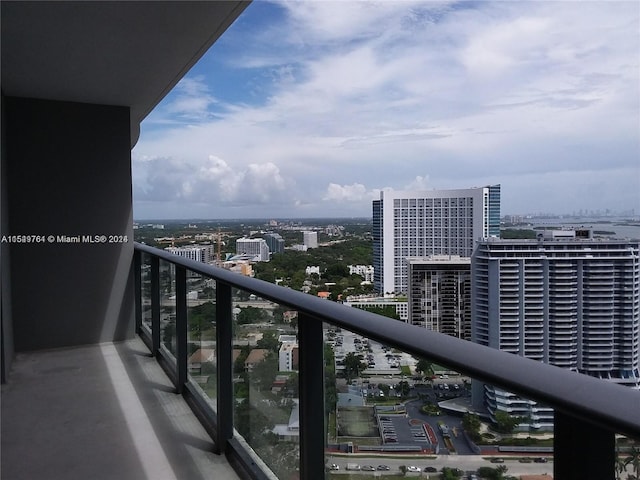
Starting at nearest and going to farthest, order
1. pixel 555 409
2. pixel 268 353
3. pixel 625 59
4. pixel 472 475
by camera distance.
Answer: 1. pixel 555 409
2. pixel 472 475
3. pixel 268 353
4. pixel 625 59

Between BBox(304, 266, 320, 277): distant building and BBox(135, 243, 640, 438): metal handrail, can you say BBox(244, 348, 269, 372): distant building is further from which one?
BBox(304, 266, 320, 277): distant building

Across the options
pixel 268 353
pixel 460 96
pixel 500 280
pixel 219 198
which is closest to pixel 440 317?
pixel 500 280

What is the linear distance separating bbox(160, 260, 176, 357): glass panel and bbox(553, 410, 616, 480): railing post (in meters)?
3.86

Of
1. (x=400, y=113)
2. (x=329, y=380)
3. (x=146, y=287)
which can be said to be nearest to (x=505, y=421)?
(x=329, y=380)

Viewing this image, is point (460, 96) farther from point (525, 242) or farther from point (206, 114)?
point (206, 114)

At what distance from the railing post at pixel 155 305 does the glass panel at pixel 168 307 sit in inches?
5.7

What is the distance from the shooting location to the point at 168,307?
4.68 m

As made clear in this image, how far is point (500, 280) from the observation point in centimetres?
362

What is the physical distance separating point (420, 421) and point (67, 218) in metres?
5.65

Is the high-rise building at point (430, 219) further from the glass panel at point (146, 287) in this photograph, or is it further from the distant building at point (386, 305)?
the distant building at point (386, 305)

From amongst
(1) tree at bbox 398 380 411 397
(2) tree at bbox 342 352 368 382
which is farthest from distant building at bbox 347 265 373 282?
(1) tree at bbox 398 380 411 397

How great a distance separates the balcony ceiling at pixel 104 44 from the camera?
3.38 m

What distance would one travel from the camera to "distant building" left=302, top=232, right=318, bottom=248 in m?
6.04

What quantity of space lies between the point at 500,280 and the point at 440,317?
1.81ft
